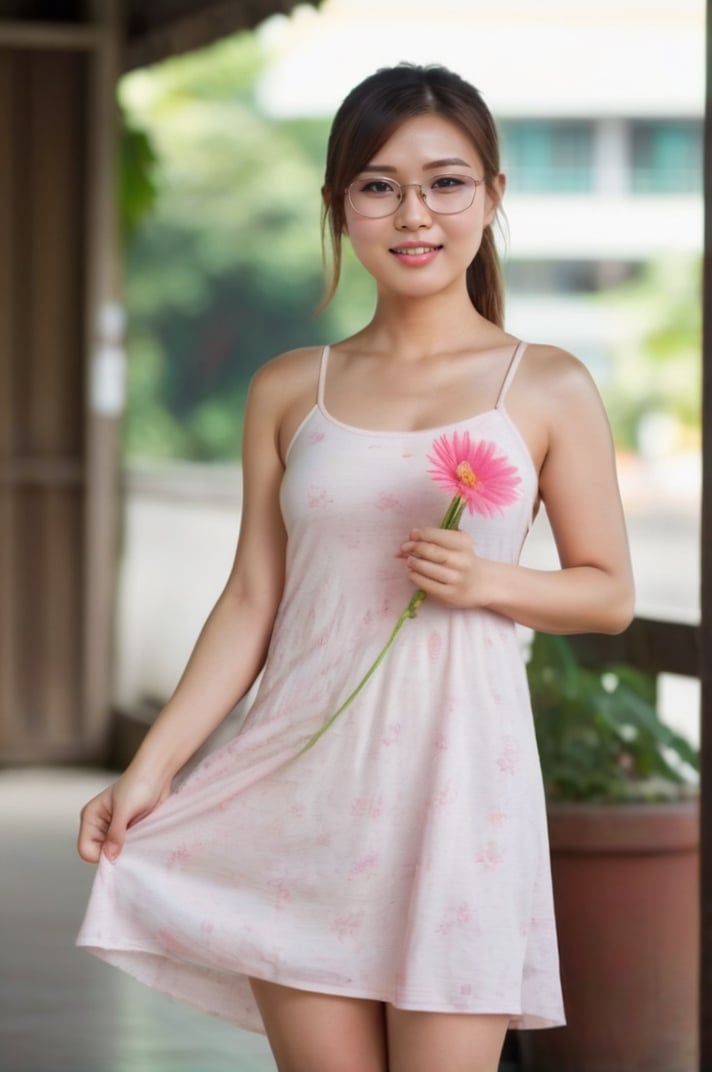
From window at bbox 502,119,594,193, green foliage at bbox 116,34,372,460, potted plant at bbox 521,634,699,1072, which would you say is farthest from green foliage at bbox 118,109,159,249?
window at bbox 502,119,594,193

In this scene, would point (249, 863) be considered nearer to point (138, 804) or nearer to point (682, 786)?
point (138, 804)

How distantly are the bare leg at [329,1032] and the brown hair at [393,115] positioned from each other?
2.80ft

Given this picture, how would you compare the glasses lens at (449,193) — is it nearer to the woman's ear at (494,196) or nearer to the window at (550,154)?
the woman's ear at (494,196)

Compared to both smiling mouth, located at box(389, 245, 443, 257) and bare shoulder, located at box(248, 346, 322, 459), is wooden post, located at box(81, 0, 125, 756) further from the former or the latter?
smiling mouth, located at box(389, 245, 443, 257)

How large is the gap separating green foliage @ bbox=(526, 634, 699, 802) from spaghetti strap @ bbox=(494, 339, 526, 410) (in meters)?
1.66

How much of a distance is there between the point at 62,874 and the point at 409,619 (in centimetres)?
400

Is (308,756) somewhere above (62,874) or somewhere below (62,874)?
above

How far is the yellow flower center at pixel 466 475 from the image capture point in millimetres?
1869

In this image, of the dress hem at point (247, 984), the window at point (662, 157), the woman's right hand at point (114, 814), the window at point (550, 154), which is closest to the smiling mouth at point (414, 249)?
the woman's right hand at point (114, 814)

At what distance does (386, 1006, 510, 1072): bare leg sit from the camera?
191 cm

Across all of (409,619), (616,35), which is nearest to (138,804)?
(409,619)

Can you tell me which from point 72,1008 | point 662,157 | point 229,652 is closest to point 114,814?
point 229,652

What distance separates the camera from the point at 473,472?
6.16 feet

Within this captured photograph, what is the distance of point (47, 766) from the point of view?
24.8ft
